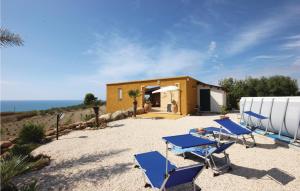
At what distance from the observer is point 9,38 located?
4188mm

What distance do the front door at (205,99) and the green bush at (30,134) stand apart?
1606 centimetres

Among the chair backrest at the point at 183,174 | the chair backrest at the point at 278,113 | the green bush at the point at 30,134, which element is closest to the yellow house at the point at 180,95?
the chair backrest at the point at 278,113

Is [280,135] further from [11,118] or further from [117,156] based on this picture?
[11,118]

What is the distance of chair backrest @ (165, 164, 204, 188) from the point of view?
11.4ft

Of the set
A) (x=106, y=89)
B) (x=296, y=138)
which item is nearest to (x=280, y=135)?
(x=296, y=138)

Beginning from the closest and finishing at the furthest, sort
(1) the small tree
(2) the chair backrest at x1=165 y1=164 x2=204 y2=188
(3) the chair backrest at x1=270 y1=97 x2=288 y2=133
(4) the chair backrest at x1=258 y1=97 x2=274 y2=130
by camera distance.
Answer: (2) the chair backrest at x1=165 y1=164 x2=204 y2=188 < (3) the chair backrest at x1=270 y1=97 x2=288 y2=133 < (4) the chair backrest at x1=258 y1=97 x2=274 y2=130 < (1) the small tree

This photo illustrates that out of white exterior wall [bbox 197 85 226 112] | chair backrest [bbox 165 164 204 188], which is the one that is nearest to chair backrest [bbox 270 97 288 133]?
chair backrest [bbox 165 164 204 188]

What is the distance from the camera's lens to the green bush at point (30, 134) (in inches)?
372

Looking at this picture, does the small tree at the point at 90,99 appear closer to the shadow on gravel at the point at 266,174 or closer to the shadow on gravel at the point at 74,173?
the shadow on gravel at the point at 74,173

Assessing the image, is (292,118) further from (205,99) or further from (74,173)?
(205,99)

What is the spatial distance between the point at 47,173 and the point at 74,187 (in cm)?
141

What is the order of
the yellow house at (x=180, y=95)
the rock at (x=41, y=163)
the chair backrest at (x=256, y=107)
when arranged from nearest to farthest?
the rock at (x=41, y=163) < the chair backrest at (x=256, y=107) < the yellow house at (x=180, y=95)

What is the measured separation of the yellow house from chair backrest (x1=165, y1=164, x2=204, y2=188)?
47.0ft

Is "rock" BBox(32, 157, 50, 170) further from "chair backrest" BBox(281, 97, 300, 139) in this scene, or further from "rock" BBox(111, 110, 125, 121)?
"rock" BBox(111, 110, 125, 121)
